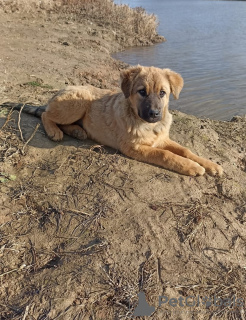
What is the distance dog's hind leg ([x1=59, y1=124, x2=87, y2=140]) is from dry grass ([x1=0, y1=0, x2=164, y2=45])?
41.4 feet

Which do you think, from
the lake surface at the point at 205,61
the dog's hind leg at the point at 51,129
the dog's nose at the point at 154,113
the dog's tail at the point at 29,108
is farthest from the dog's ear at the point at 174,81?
the lake surface at the point at 205,61

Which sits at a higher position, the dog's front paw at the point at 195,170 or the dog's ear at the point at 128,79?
the dog's ear at the point at 128,79

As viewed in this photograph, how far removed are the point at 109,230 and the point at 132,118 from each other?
76.9 inches

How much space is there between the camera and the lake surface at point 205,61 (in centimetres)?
794

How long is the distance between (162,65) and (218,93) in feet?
13.8

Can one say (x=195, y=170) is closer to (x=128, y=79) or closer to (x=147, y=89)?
(x=147, y=89)

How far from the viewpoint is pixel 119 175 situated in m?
3.89

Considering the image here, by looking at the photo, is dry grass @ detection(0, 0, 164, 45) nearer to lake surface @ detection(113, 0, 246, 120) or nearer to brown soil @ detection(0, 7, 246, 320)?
lake surface @ detection(113, 0, 246, 120)

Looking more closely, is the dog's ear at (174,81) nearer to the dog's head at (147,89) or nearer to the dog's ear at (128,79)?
the dog's head at (147,89)

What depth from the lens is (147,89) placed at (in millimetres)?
4051

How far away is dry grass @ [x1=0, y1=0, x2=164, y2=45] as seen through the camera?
16484mm

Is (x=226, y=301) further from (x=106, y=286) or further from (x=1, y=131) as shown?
(x=1, y=131)

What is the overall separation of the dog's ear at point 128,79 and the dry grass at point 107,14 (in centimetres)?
1282

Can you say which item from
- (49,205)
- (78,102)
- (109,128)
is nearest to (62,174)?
(49,205)
